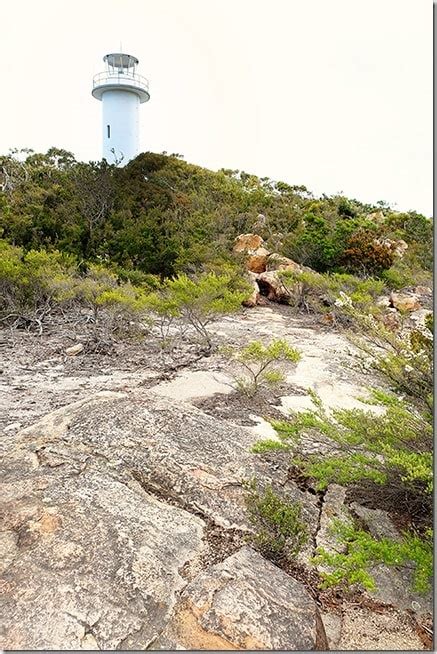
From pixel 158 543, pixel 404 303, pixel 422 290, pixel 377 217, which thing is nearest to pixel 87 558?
pixel 158 543

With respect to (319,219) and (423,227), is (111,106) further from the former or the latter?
(423,227)

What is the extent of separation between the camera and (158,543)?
316cm

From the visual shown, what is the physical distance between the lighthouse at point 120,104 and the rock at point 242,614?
23.9 m

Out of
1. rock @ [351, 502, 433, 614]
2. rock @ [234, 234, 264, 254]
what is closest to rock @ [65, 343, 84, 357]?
rock @ [351, 502, 433, 614]

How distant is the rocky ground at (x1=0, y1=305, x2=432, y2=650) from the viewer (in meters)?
2.56

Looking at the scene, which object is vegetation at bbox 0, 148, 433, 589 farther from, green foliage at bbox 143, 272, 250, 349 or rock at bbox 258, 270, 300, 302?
rock at bbox 258, 270, 300, 302

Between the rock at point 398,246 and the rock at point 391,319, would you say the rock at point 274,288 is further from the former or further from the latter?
the rock at point 398,246

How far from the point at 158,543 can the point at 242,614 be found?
29.4 inches

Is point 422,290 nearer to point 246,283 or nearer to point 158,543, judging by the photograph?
point 246,283

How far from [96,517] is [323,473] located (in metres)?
1.46

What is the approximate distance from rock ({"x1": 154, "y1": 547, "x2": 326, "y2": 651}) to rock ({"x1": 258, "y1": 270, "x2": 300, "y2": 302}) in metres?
12.2

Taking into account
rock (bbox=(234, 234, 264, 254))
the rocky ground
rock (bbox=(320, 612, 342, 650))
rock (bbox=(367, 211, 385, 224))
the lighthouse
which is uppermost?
the lighthouse

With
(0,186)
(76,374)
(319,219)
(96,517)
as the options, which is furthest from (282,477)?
(0,186)

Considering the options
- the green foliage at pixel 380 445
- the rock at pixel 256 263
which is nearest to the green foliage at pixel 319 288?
the rock at pixel 256 263
